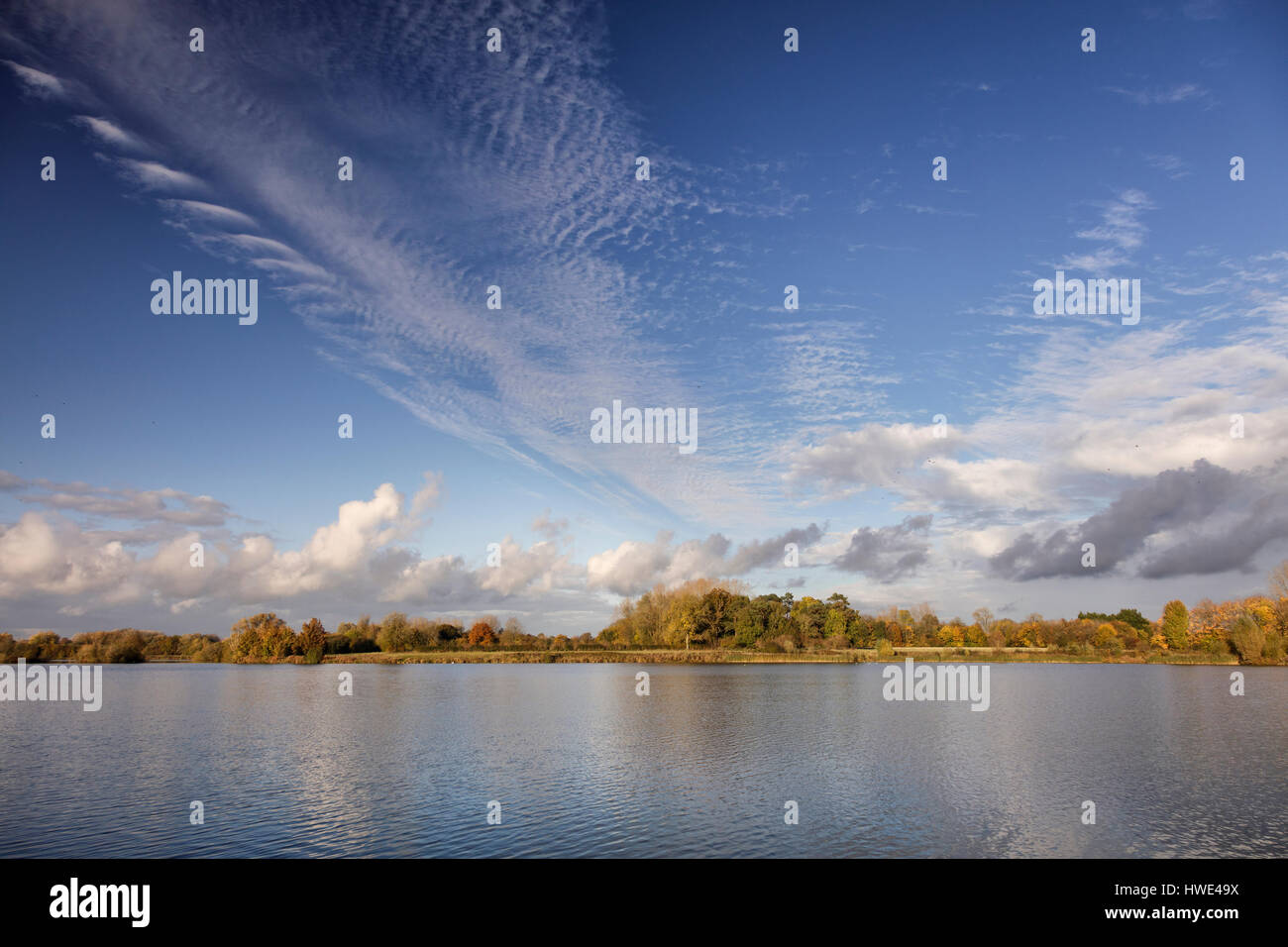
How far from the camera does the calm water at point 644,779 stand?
2002cm

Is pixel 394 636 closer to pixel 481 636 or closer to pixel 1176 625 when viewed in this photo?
pixel 481 636

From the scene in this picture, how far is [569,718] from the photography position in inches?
1789

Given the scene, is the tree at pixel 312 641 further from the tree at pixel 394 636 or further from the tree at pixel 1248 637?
the tree at pixel 1248 637

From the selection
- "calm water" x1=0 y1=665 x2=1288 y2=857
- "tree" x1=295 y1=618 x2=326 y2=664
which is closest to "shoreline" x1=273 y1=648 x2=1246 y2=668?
"tree" x1=295 y1=618 x2=326 y2=664

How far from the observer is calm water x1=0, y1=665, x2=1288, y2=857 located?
20.0m

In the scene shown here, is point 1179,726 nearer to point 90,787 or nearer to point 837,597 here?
point 90,787

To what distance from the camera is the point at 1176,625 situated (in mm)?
125312

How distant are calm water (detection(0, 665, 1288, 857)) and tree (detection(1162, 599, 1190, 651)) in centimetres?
8741

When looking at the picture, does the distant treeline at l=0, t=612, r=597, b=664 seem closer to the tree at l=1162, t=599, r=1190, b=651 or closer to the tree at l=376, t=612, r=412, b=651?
the tree at l=376, t=612, r=412, b=651
